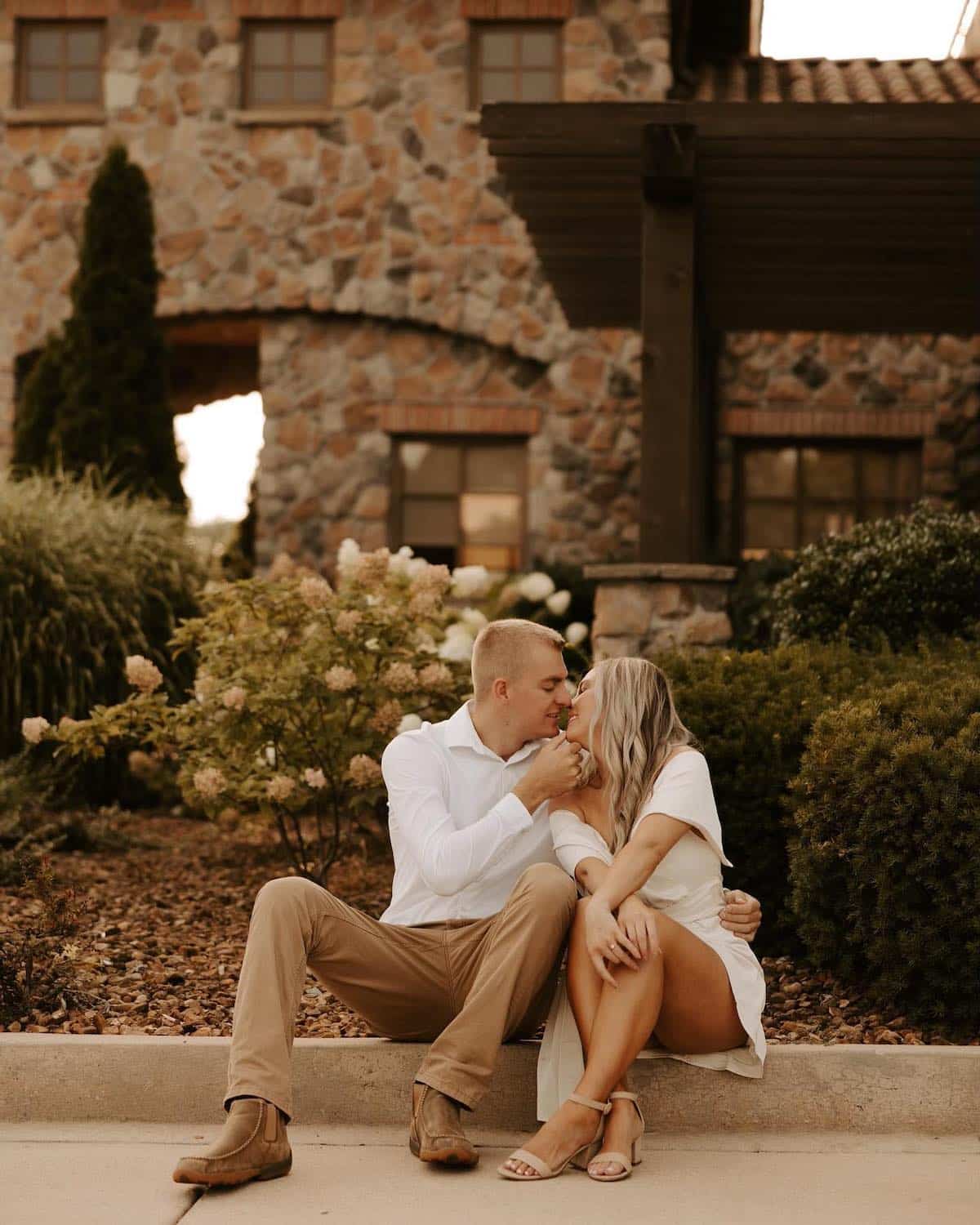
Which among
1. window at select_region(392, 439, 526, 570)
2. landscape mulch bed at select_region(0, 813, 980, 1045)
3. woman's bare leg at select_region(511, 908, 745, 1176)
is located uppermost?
window at select_region(392, 439, 526, 570)

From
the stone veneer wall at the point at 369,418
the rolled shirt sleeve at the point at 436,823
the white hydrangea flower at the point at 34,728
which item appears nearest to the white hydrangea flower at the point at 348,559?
the white hydrangea flower at the point at 34,728

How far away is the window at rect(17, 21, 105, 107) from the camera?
478 inches

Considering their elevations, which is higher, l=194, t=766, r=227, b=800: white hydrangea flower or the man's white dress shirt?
the man's white dress shirt

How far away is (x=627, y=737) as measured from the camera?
364 cm

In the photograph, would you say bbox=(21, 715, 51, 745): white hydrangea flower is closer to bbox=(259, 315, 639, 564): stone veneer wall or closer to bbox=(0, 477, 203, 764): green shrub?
bbox=(0, 477, 203, 764): green shrub

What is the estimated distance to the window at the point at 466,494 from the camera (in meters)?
12.0

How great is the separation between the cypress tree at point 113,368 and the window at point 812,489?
4648 mm

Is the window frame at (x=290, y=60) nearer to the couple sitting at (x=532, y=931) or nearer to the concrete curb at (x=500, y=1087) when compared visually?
the couple sitting at (x=532, y=931)

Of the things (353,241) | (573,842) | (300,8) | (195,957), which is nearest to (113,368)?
(353,241)

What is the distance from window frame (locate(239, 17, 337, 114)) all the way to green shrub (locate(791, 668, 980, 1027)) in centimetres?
920

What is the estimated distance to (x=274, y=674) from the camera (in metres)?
5.58

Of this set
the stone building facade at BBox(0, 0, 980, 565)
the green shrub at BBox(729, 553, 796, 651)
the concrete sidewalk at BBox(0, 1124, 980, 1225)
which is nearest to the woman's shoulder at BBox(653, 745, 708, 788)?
the concrete sidewalk at BBox(0, 1124, 980, 1225)

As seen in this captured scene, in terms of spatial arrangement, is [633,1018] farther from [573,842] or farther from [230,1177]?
[230,1177]

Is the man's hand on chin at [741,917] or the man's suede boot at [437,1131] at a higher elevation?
the man's hand on chin at [741,917]
